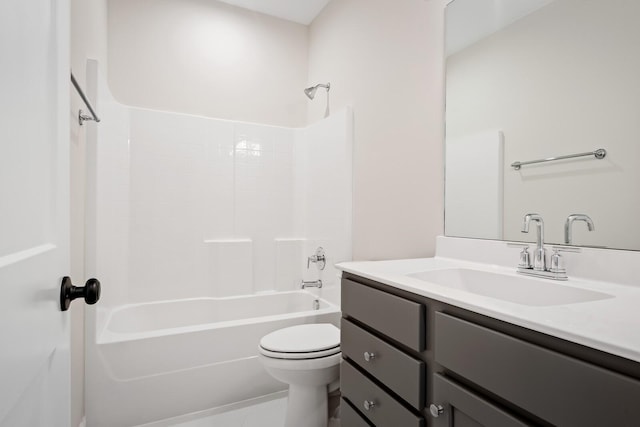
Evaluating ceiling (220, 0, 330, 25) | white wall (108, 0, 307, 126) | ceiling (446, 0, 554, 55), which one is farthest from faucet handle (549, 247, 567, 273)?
ceiling (220, 0, 330, 25)

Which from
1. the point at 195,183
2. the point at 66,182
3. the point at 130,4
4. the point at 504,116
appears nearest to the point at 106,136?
the point at 195,183

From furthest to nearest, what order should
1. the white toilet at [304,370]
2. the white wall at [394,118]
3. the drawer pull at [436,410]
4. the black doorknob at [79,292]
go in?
the white wall at [394,118] < the white toilet at [304,370] < the drawer pull at [436,410] < the black doorknob at [79,292]

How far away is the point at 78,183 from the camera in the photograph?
1594 mm

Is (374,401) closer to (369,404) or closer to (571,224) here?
(369,404)

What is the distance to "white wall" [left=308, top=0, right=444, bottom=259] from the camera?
66.9 inches

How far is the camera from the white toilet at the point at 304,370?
158 cm

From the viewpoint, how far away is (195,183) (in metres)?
2.62

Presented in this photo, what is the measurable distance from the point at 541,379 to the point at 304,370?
115cm

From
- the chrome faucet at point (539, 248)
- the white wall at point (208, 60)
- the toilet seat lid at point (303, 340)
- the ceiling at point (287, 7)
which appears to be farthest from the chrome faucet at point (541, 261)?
the ceiling at point (287, 7)

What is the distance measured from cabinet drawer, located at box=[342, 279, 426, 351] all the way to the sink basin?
183 mm

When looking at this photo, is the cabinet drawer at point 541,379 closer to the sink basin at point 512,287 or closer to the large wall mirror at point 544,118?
the sink basin at point 512,287

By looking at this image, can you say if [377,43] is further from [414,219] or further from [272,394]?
[272,394]

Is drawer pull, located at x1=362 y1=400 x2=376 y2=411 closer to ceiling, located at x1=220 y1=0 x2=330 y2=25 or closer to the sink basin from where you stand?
the sink basin

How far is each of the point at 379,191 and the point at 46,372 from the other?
5.70 feet
